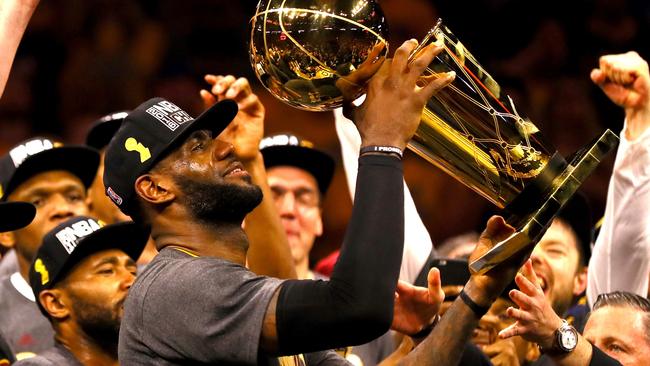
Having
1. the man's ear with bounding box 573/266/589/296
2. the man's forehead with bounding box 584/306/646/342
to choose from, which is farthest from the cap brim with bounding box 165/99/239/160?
→ the man's ear with bounding box 573/266/589/296

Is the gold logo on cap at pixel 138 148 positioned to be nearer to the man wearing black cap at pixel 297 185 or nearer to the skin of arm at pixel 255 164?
the skin of arm at pixel 255 164

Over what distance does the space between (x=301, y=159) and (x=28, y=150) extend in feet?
3.38

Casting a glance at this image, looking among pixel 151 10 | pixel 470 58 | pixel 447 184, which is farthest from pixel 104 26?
pixel 470 58

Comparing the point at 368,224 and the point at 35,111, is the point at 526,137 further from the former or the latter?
the point at 35,111

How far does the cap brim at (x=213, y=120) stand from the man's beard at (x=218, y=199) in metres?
0.11

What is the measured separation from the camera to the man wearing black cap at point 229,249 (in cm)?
230

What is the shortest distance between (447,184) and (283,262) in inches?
131

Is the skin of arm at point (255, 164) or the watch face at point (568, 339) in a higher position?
the watch face at point (568, 339)

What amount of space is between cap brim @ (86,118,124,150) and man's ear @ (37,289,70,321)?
3.80 ft

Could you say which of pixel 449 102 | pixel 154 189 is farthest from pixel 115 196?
pixel 449 102

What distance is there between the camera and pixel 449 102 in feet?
8.54

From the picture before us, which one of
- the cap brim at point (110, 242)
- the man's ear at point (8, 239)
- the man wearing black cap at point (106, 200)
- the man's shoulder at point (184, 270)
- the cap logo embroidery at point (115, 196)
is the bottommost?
the man's ear at point (8, 239)

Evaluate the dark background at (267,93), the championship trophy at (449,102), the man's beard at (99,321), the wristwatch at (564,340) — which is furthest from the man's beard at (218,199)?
the dark background at (267,93)

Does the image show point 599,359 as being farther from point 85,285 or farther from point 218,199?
point 85,285
